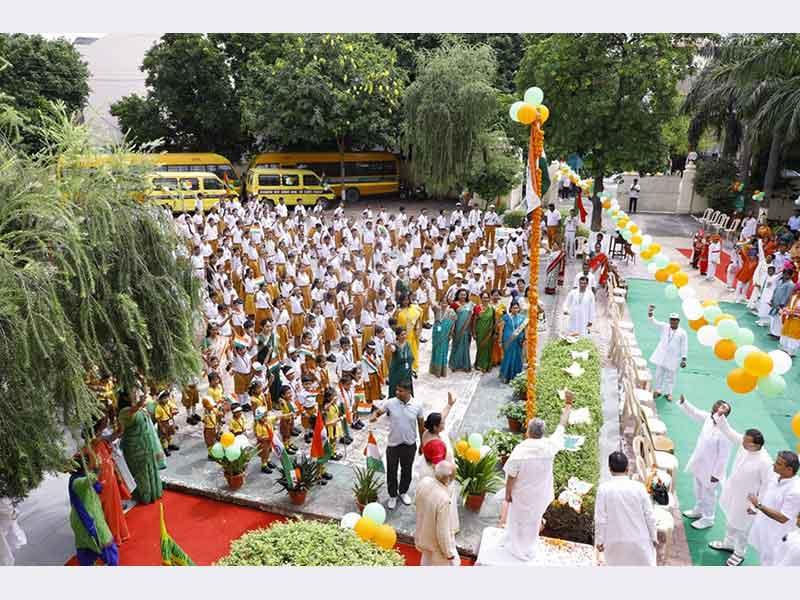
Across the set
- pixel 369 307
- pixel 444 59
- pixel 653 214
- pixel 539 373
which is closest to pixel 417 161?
pixel 444 59

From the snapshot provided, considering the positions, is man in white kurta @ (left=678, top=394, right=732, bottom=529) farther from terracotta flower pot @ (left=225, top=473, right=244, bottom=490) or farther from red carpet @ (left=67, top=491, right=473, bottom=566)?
terracotta flower pot @ (left=225, top=473, right=244, bottom=490)

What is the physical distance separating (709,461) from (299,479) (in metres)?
4.05

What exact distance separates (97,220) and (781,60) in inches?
612

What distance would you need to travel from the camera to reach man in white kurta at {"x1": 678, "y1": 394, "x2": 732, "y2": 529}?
20.2ft

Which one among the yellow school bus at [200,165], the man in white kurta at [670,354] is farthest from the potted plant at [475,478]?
the yellow school bus at [200,165]

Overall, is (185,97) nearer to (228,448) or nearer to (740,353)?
(228,448)

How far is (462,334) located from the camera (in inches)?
395

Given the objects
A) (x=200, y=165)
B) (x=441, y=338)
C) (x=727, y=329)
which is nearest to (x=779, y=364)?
(x=727, y=329)

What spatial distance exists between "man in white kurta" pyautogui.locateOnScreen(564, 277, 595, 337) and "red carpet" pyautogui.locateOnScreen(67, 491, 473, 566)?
19.8ft

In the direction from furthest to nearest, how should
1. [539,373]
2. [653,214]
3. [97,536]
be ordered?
1. [653,214]
2. [539,373]
3. [97,536]

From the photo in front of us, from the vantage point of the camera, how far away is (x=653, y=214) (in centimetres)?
2656

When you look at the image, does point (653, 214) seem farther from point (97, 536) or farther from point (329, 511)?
point (97, 536)

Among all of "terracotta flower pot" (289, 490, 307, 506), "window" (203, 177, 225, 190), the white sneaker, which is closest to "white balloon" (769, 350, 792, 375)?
the white sneaker

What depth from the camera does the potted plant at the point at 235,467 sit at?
265 inches
